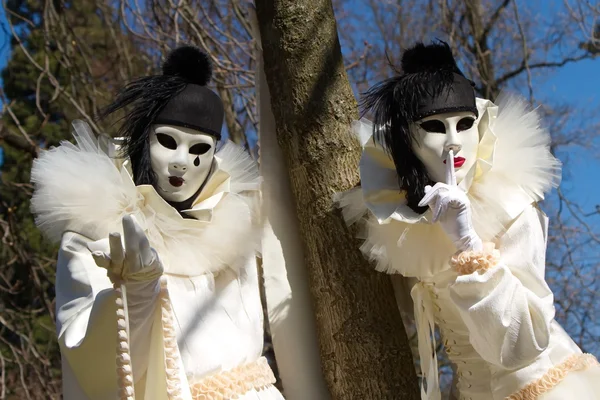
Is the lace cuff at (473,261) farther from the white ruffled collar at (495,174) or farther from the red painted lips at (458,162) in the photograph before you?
the red painted lips at (458,162)

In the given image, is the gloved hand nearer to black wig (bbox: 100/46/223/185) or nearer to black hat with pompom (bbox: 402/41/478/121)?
black wig (bbox: 100/46/223/185)

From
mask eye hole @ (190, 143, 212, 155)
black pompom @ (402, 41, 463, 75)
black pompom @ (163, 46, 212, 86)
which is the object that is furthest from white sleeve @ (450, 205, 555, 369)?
black pompom @ (163, 46, 212, 86)

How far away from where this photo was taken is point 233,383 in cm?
208

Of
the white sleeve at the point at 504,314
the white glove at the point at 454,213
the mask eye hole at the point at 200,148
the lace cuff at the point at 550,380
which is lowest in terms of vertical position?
the lace cuff at the point at 550,380

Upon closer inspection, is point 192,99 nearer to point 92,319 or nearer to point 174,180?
point 174,180

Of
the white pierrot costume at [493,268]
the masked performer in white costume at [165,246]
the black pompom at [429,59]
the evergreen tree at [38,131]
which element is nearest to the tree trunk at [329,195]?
the white pierrot costume at [493,268]

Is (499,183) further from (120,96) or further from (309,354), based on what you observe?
(120,96)

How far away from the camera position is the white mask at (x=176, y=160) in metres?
2.19

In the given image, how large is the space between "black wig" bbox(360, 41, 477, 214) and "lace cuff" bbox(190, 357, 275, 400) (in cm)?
67

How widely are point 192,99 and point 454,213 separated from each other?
87 cm

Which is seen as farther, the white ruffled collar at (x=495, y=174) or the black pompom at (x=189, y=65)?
the black pompom at (x=189, y=65)

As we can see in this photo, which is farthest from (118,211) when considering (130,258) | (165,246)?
(130,258)

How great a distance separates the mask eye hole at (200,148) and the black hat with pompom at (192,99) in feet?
0.14

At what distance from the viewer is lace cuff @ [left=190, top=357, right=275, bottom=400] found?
203 centimetres
